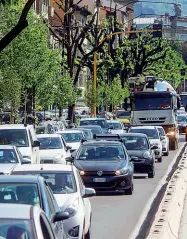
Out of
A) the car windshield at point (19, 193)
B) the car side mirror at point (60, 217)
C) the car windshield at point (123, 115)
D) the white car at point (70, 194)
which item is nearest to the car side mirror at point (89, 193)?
the white car at point (70, 194)

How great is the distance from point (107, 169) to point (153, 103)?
96.2 ft

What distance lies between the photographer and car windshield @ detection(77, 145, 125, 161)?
2630 centimetres

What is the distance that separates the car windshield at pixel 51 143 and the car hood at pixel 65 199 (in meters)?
18.0

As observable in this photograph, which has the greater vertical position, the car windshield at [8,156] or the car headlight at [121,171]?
the car windshield at [8,156]

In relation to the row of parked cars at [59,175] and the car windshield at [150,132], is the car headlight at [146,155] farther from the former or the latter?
the car windshield at [150,132]

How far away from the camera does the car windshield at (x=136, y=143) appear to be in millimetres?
33656

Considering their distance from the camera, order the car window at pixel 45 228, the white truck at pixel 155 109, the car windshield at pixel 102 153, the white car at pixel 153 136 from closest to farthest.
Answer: the car window at pixel 45 228
the car windshield at pixel 102 153
the white car at pixel 153 136
the white truck at pixel 155 109

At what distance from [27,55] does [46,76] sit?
3374 mm

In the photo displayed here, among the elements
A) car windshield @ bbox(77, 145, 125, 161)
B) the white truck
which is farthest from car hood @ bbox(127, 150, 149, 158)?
the white truck

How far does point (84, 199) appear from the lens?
15.7 meters

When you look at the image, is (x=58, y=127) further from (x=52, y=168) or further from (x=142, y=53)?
(x=142, y=53)

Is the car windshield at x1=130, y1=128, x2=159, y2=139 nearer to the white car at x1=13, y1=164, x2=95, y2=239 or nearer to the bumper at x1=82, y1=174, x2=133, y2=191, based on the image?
the bumper at x1=82, y1=174, x2=133, y2=191

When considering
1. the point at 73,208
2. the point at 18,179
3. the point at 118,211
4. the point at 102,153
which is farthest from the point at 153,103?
the point at 18,179

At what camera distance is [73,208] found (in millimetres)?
14070
